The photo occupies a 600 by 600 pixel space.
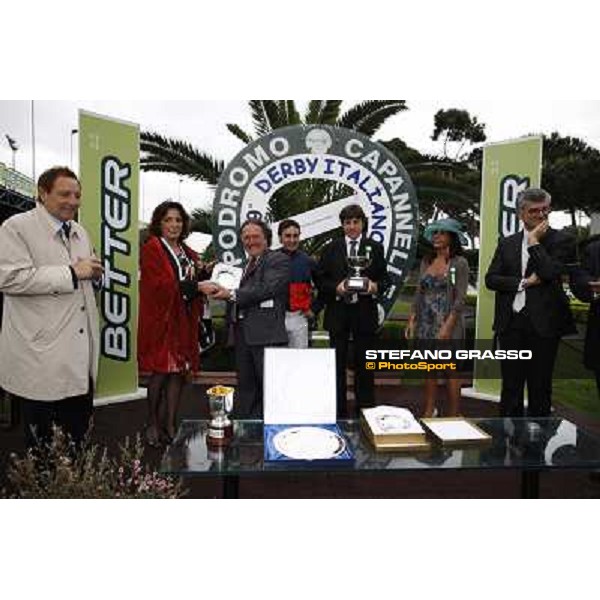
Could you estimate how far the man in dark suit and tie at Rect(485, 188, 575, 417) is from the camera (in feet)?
9.39

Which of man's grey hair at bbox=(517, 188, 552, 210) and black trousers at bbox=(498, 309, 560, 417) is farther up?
man's grey hair at bbox=(517, 188, 552, 210)

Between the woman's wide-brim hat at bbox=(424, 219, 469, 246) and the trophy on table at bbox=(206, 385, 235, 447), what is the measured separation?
1866mm

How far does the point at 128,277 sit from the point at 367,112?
1.64m

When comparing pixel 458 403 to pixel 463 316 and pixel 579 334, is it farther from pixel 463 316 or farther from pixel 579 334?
pixel 579 334

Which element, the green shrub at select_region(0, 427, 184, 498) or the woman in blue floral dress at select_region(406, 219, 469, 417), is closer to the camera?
A: the green shrub at select_region(0, 427, 184, 498)

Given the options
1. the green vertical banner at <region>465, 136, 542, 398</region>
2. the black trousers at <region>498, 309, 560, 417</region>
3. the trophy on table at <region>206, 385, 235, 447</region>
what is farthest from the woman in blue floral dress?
the trophy on table at <region>206, 385, 235, 447</region>

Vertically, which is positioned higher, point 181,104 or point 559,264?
point 181,104

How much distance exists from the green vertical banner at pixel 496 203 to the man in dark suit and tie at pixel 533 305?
5.5 inches

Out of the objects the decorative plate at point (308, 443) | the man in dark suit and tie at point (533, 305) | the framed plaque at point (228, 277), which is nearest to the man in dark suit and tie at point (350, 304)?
the framed plaque at point (228, 277)

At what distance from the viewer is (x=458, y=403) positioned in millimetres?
3242

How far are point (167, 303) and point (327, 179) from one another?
1.17 metres

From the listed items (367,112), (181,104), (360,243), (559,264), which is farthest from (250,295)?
(559,264)

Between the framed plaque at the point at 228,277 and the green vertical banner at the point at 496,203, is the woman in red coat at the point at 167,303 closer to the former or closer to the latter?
the framed plaque at the point at 228,277

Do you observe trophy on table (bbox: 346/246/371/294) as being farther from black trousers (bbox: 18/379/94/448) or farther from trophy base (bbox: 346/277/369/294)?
black trousers (bbox: 18/379/94/448)
